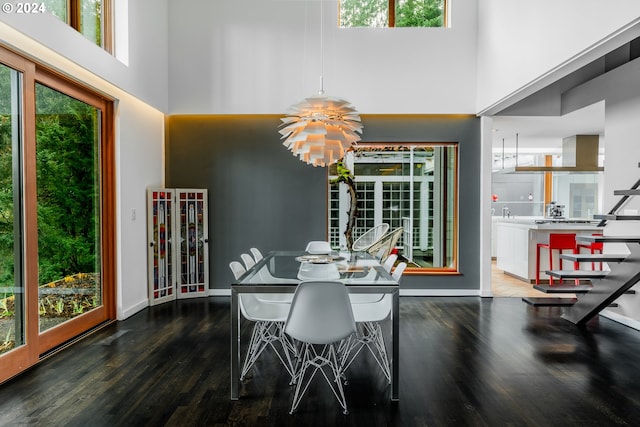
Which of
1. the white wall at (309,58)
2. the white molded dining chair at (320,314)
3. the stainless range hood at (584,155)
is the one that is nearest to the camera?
the white molded dining chair at (320,314)

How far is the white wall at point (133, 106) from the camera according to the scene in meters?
3.58

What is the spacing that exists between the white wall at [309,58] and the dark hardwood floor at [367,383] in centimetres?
299

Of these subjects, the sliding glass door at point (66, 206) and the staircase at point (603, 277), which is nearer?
the sliding glass door at point (66, 206)

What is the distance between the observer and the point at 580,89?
5156mm

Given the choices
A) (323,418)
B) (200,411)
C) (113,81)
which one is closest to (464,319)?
(323,418)

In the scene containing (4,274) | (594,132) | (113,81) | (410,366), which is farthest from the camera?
(594,132)

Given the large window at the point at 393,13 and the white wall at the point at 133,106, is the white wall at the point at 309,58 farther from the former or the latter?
the white wall at the point at 133,106

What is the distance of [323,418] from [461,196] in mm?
4043

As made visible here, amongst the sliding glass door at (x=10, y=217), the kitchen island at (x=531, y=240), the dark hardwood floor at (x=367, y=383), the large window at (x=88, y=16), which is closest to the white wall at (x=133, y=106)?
the large window at (x=88, y=16)

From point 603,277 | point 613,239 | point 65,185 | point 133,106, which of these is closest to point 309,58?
point 133,106

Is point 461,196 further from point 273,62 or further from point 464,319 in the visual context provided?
point 273,62

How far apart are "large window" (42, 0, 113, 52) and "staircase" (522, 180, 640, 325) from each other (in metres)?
5.04

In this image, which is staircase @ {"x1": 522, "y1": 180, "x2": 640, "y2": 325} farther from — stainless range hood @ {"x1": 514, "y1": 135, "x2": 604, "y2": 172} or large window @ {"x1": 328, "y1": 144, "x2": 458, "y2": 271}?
stainless range hood @ {"x1": 514, "y1": 135, "x2": 604, "y2": 172}

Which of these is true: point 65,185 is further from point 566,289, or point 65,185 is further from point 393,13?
point 566,289
